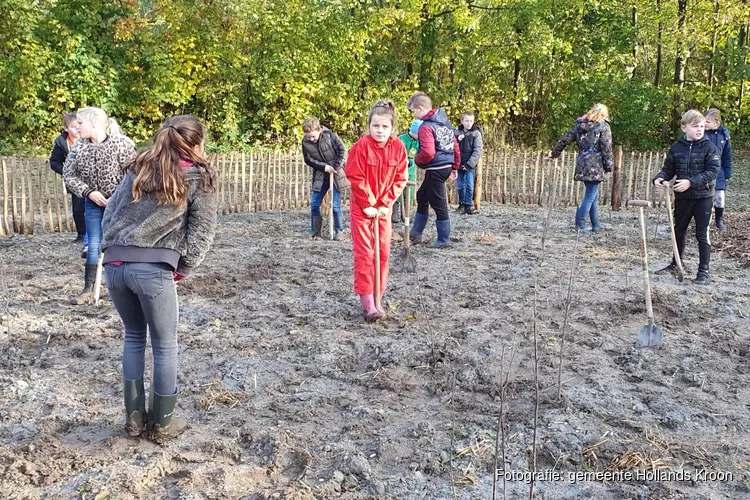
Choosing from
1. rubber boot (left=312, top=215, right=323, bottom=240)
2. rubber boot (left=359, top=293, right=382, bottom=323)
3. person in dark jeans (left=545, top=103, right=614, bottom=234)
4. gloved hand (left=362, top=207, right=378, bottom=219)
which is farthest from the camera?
rubber boot (left=312, top=215, right=323, bottom=240)

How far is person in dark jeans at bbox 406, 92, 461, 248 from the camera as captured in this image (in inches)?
281

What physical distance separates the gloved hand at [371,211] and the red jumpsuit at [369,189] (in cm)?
5

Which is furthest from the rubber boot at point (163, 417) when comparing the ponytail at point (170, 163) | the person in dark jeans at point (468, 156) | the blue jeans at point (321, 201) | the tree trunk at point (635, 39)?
the tree trunk at point (635, 39)

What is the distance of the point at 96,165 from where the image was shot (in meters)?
5.32

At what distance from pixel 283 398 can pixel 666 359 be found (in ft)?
8.61

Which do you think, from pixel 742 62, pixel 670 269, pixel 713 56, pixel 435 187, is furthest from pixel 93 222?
pixel 713 56

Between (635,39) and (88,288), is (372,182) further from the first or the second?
(635,39)

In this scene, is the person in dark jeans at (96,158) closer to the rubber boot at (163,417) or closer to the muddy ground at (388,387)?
the muddy ground at (388,387)

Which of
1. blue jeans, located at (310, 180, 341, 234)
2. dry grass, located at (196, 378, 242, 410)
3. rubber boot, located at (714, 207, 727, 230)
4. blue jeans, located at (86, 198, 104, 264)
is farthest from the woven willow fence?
dry grass, located at (196, 378, 242, 410)

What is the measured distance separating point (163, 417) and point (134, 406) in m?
0.16

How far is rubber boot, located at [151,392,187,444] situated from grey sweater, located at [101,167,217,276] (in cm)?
66

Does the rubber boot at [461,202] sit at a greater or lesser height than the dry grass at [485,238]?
greater

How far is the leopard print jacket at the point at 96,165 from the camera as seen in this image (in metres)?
5.32

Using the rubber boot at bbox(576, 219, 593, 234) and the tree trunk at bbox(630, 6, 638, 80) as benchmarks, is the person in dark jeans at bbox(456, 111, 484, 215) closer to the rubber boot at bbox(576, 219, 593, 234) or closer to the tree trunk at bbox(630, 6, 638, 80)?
the rubber boot at bbox(576, 219, 593, 234)
